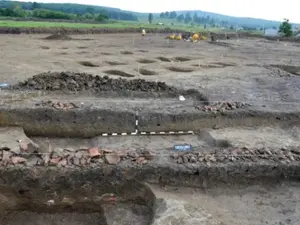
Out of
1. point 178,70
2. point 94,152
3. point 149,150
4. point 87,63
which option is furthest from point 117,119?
point 87,63

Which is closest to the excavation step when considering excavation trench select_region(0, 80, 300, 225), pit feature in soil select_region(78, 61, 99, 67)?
excavation trench select_region(0, 80, 300, 225)

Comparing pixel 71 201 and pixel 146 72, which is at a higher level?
pixel 146 72

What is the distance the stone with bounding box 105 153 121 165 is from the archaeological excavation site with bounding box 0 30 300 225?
22 millimetres

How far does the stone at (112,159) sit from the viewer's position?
7.92 metres

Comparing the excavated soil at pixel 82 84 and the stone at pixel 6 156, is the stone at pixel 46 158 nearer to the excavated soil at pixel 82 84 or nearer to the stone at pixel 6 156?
the stone at pixel 6 156

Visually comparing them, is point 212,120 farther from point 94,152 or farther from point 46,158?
point 46,158

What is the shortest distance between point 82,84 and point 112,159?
6.53 metres

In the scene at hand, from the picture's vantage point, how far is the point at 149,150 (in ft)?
28.9

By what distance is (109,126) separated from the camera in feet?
36.6

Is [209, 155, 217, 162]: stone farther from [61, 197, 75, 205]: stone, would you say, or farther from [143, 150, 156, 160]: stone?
[61, 197, 75, 205]: stone

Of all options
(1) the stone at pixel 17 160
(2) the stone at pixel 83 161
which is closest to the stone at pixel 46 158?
(1) the stone at pixel 17 160

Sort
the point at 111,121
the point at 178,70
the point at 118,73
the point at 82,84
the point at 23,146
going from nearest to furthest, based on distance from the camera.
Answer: the point at 23,146
the point at 111,121
the point at 82,84
the point at 118,73
the point at 178,70

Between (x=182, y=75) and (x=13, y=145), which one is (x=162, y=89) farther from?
(x=13, y=145)

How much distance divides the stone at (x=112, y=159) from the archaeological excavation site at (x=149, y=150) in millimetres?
22
